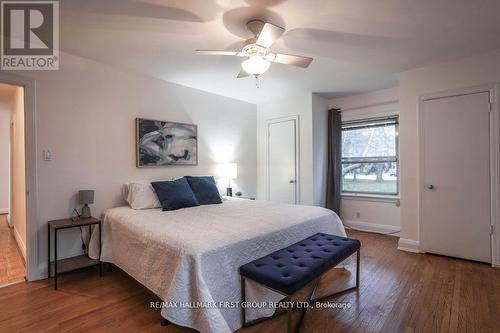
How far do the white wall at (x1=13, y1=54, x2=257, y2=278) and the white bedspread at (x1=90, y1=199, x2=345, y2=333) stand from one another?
0.48 meters

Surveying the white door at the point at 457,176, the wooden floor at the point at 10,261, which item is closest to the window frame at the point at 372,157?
the white door at the point at 457,176

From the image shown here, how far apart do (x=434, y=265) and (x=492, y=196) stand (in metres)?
1.03

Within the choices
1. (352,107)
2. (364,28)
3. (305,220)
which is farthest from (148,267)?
(352,107)

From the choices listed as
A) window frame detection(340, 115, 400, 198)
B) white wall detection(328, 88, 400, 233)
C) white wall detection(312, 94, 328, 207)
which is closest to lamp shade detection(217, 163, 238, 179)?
white wall detection(312, 94, 328, 207)

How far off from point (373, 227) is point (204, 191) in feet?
9.95

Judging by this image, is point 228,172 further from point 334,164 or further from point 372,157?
point 372,157

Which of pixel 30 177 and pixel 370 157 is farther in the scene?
pixel 370 157

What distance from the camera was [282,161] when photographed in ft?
15.8

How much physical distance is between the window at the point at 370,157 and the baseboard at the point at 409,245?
3.32 feet

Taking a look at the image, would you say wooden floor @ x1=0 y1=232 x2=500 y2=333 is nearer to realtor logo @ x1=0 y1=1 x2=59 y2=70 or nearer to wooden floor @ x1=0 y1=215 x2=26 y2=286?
wooden floor @ x1=0 y1=215 x2=26 y2=286

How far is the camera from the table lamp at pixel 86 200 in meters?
2.74

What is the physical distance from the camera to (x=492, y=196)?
288 cm

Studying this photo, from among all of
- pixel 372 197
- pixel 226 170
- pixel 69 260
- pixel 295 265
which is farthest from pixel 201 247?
pixel 372 197

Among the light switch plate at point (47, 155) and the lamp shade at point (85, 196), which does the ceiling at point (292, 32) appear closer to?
the light switch plate at point (47, 155)
